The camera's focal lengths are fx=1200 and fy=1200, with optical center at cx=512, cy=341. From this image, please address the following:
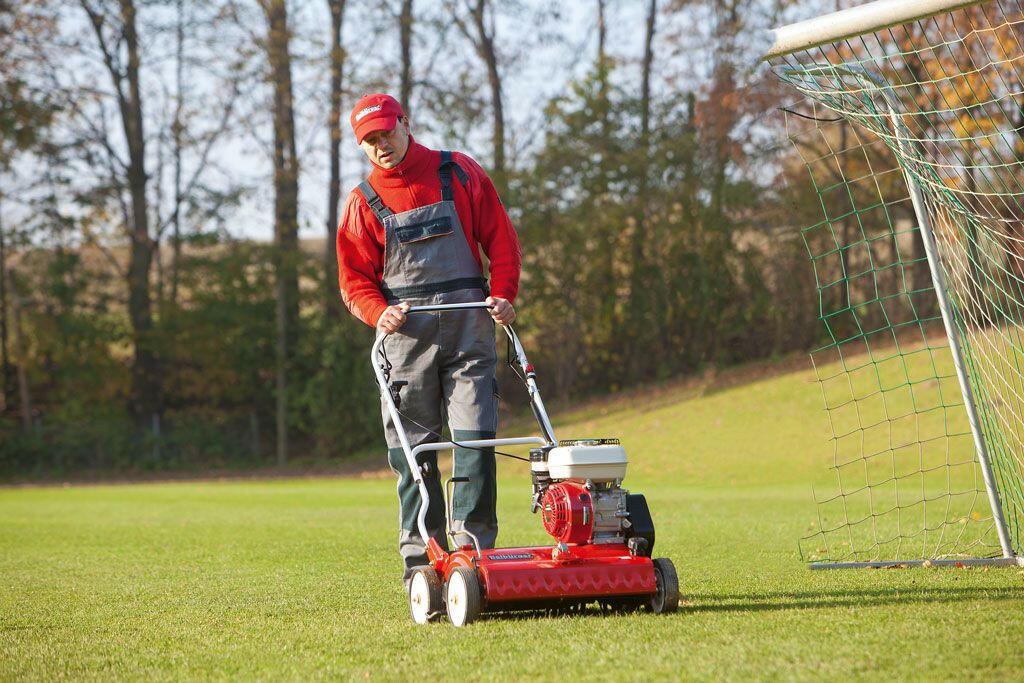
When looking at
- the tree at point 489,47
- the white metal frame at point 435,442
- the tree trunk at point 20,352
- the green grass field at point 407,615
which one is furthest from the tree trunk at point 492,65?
the white metal frame at point 435,442

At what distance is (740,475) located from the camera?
1709cm

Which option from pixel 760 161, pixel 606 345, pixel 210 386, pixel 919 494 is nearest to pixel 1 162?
pixel 210 386

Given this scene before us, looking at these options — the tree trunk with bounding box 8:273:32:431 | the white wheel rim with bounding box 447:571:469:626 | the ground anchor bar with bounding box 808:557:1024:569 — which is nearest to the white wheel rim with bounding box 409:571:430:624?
the white wheel rim with bounding box 447:571:469:626

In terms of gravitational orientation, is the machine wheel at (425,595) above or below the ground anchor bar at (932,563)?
above

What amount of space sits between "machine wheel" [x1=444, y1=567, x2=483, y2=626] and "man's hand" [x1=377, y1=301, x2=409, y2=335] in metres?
1.02

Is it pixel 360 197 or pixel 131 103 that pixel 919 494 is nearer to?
pixel 360 197

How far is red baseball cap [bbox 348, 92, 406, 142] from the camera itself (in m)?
4.70

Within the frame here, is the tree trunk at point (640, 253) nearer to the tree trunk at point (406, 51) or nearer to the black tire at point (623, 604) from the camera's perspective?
the tree trunk at point (406, 51)

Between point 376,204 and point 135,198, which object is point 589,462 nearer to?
point 376,204

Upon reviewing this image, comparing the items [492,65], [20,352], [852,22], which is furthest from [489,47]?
[852,22]

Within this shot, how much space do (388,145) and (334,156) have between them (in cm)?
2277

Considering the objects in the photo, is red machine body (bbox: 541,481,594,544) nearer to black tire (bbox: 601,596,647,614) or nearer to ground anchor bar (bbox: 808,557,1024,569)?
black tire (bbox: 601,596,647,614)

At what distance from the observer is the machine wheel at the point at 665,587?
420 centimetres

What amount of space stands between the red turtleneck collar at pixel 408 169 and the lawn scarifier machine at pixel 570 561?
118 cm
